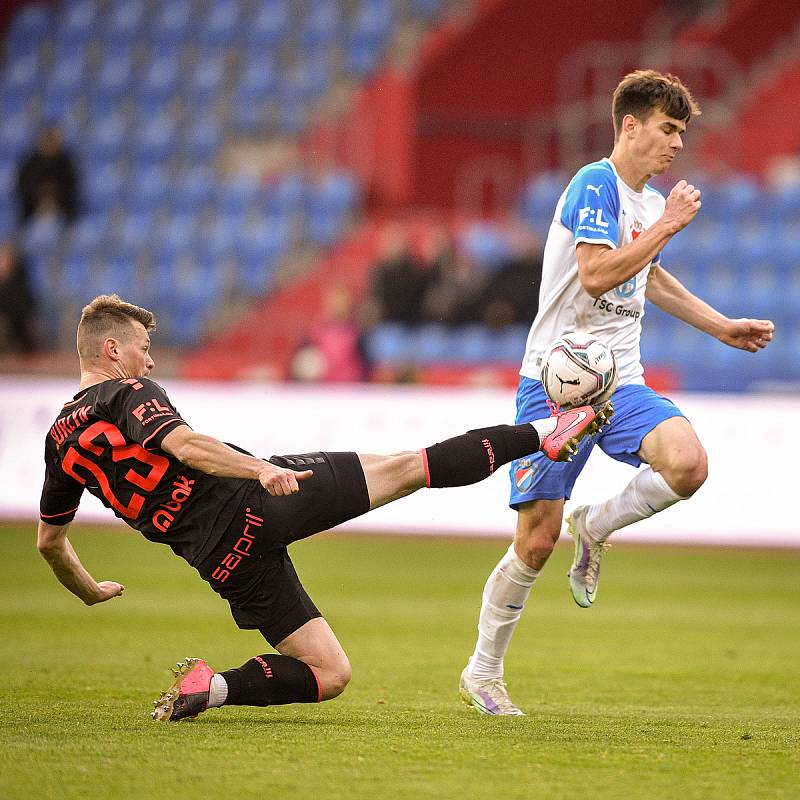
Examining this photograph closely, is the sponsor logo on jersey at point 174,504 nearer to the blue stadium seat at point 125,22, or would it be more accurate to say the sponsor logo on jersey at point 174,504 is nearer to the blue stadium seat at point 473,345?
the blue stadium seat at point 473,345

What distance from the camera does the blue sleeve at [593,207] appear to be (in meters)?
5.77

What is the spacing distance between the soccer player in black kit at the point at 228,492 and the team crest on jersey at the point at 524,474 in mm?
411

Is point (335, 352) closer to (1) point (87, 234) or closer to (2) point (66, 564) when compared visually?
(1) point (87, 234)

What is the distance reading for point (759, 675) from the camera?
7.49 m

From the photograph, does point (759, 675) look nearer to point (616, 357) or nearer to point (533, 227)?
point (616, 357)

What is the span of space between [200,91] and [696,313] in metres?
16.2

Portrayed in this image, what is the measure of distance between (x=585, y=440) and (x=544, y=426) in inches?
11.8

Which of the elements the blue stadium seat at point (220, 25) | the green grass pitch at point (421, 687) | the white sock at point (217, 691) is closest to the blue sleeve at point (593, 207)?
the green grass pitch at point (421, 687)

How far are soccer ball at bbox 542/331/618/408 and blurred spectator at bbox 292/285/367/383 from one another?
29.3ft

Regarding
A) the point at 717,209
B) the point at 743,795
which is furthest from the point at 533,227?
the point at 743,795

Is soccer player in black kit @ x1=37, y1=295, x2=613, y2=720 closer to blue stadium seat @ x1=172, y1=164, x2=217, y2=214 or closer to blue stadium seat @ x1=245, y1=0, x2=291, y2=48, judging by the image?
blue stadium seat @ x1=172, y1=164, x2=217, y2=214

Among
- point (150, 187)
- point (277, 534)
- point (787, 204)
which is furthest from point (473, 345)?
point (277, 534)

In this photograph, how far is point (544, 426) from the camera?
18.5 feet

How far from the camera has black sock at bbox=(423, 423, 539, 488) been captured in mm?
5516
